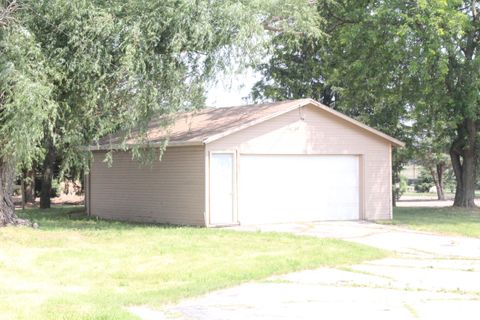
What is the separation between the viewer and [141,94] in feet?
51.4

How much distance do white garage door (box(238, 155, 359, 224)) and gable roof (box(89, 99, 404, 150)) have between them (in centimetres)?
110

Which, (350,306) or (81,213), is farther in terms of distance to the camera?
(81,213)

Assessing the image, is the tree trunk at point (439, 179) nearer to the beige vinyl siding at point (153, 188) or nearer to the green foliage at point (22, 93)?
the beige vinyl siding at point (153, 188)

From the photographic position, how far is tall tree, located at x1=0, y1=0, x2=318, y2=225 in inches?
561

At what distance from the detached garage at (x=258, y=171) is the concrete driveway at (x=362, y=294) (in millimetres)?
6605

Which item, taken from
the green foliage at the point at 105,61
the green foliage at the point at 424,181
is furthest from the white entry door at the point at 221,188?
the green foliage at the point at 424,181

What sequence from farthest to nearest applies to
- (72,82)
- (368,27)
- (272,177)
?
1. (368,27)
2. (272,177)
3. (72,82)

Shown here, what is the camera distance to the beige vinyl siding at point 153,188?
18.1m

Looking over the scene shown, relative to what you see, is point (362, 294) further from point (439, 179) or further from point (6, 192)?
point (439, 179)

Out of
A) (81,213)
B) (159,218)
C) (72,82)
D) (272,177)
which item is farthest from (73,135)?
(81,213)

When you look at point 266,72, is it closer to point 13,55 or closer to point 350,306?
point 13,55

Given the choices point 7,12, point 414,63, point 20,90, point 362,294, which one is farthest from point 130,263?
point 414,63

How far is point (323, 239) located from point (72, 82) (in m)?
7.14

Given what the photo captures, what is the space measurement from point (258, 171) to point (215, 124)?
2011 mm
